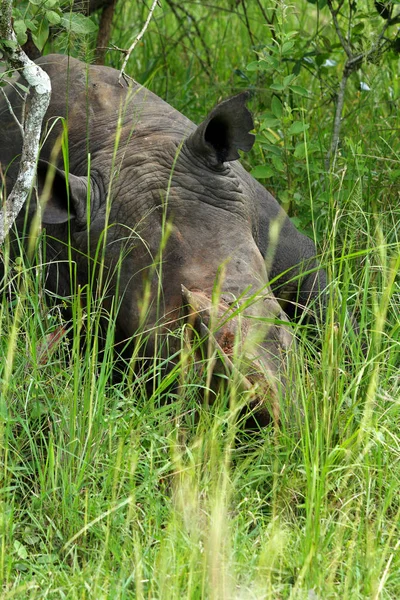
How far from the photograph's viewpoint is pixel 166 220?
3859mm

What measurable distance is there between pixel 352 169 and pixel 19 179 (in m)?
1.78

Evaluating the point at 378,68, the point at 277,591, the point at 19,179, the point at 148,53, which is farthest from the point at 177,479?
the point at 148,53

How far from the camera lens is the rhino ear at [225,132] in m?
3.88

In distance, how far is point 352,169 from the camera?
493cm

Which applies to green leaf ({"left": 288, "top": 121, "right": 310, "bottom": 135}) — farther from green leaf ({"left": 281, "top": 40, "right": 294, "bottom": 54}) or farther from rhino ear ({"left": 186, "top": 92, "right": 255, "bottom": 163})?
rhino ear ({"left": 186, "top": 92, "right": 255, "bottom": 163})

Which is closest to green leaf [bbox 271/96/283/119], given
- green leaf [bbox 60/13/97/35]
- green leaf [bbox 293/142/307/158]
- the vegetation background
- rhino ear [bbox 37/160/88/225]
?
green leaf [bbox 293/142/307/158]

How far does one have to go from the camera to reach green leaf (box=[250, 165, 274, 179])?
4941 mm

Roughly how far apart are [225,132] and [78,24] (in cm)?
71

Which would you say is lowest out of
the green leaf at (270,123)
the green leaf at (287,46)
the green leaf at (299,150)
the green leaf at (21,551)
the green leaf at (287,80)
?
the green leaf at (21,551)

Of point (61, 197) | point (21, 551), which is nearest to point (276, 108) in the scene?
point (61, 197)

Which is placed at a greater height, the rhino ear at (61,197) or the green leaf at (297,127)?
the green leaf at (297,127)

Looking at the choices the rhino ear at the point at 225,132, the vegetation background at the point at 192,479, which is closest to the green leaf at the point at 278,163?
A: the vegetation background at the point at 192,479

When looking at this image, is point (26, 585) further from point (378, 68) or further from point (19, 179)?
point (378, 68)

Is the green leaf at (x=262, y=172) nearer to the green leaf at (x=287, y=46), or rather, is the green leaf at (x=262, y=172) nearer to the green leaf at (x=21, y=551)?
the green leaf at (x=287, y=46)
